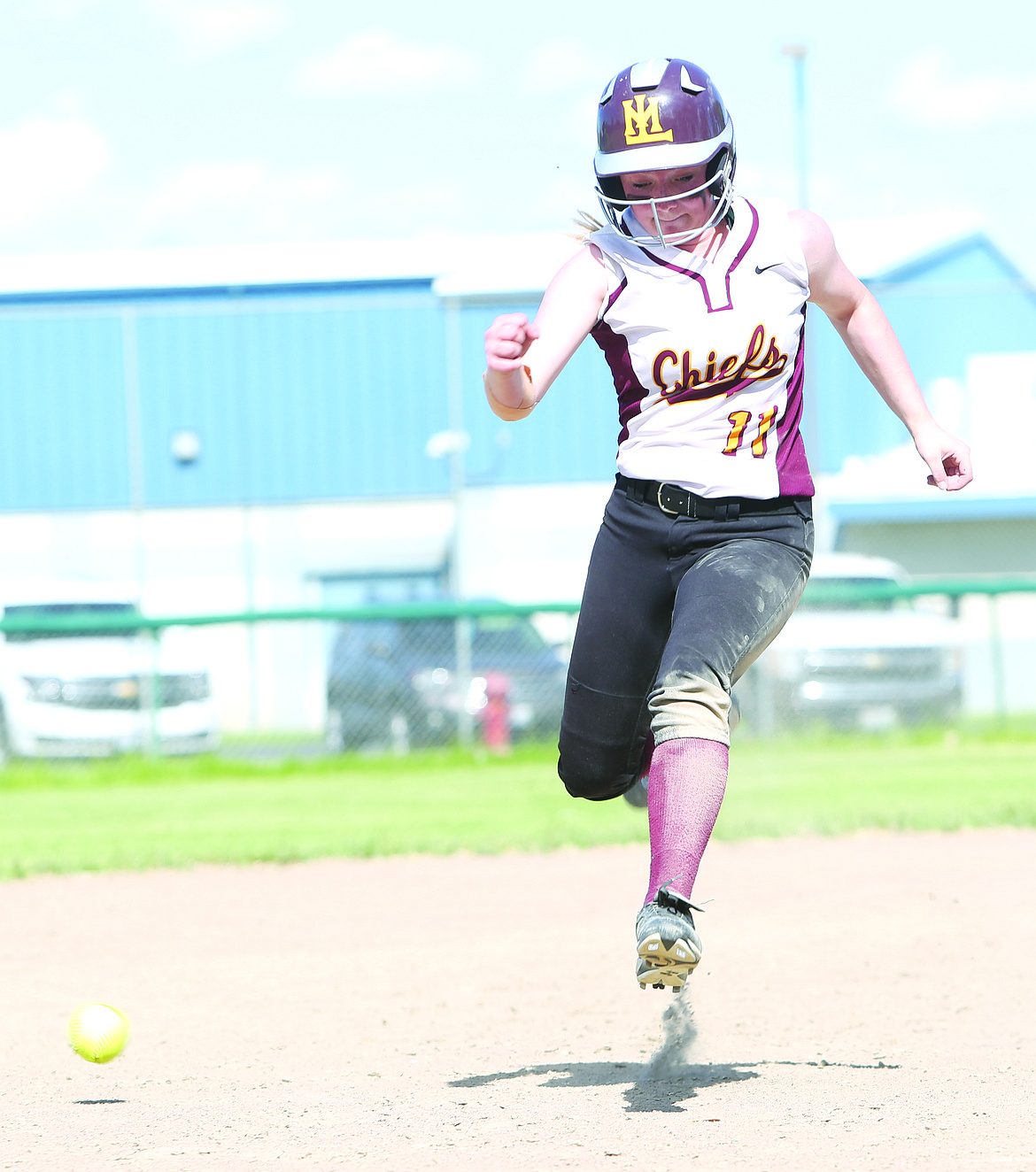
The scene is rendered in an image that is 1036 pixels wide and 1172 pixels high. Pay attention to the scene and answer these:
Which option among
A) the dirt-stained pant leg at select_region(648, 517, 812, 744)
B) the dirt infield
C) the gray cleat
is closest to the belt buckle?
the dirt-stained pant leg at select_region(648, 517, 812, 744)

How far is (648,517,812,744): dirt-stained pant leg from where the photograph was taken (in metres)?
3.06

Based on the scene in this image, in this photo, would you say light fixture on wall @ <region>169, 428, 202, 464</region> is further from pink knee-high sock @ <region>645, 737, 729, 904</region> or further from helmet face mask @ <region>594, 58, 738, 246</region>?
pink knee-high sock @ <region>645, 737, 729, 904</region>

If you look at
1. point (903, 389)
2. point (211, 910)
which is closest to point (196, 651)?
point (211, 910)

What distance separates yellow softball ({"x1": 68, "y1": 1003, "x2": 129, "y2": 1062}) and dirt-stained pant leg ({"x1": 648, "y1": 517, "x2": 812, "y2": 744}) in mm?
1799

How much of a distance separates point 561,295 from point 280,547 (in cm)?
1170

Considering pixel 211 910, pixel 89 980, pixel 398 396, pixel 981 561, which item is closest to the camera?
pixel 89 980

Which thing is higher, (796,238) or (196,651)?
(796,238)

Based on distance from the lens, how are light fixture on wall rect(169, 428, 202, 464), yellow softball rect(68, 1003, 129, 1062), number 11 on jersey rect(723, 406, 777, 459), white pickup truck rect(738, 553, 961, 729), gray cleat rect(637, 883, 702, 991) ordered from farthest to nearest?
light fixture on wall rect(169, 428, 202, 464)
white pickup truck rect(738, 553, 961, 729)
yellow softball rect(68, 1003, 129, 1062)
number 11 on jersey rect(723, 406, 777, 459)
gray cleat rect(637, 883, 702, 991)

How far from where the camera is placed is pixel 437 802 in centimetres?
1005

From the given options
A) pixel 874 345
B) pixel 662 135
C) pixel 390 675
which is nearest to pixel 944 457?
pixel 874 345

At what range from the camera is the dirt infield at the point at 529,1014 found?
2.98 metres

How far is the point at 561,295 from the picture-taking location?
3.32 meters

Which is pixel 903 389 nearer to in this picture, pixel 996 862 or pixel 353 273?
pixel 996 862

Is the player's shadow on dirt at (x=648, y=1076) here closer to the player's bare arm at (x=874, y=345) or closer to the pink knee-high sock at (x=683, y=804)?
the pink knee-high sock at (x=683, y=804)
